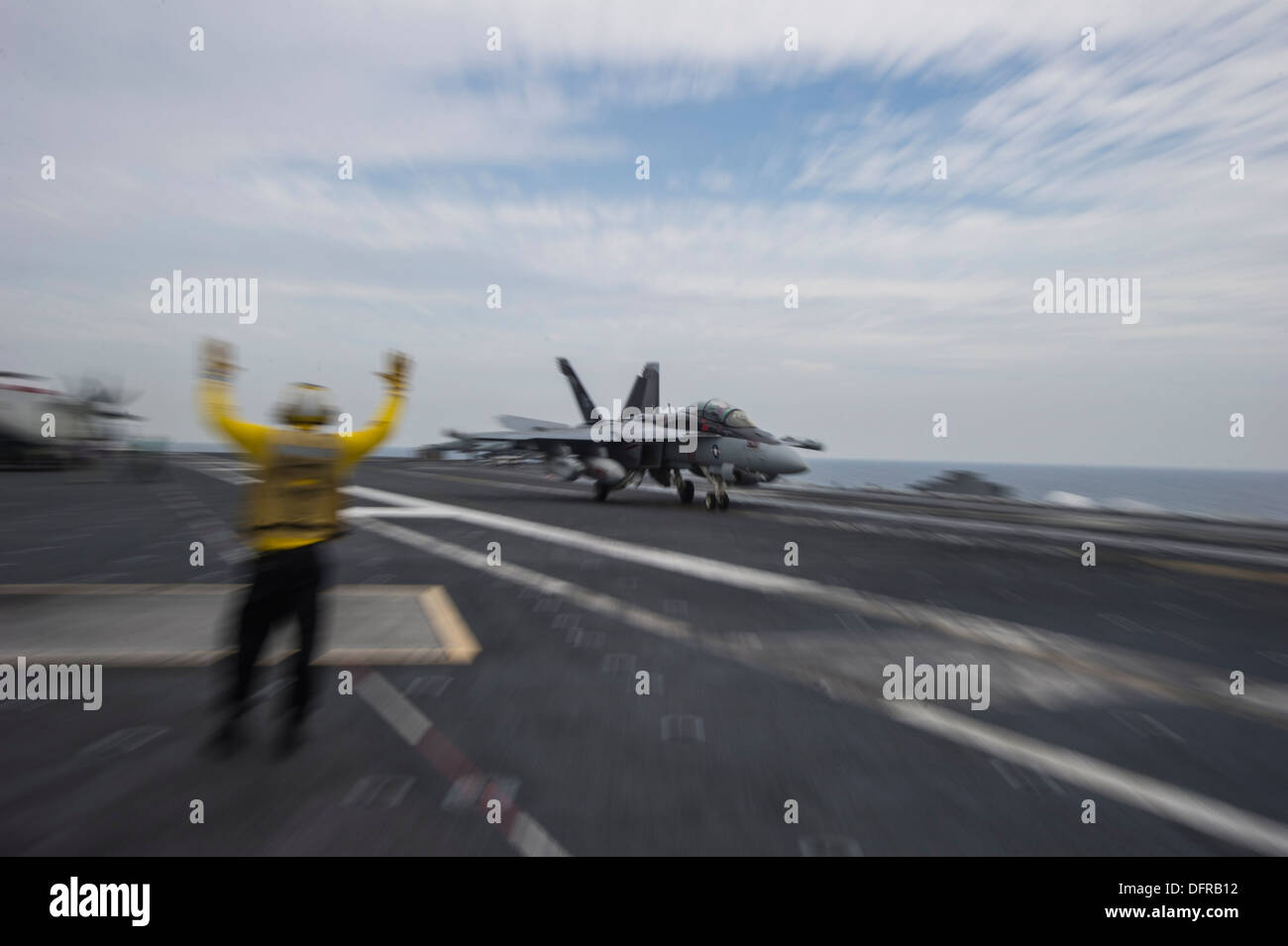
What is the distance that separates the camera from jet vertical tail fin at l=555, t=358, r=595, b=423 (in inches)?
Result: 1003

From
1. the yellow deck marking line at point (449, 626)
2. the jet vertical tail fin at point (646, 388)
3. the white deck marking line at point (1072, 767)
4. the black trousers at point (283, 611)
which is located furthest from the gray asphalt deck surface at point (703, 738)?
the jet vertical tail fin at point (646, 388)

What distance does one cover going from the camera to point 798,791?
3.38m

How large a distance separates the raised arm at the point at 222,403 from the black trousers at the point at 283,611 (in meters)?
0.58

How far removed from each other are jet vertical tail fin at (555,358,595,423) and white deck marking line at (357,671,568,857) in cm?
2091

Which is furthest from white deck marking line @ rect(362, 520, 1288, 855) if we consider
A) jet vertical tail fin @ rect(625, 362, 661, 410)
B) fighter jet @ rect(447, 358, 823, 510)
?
jet vertical tail fin @ rect(625, 362, 661, 410)

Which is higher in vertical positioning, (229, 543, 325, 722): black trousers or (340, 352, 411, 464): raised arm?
(340, 352, 411, 464): raised arm

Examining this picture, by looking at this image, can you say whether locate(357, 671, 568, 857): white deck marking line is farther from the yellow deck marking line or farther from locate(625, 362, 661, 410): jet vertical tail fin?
locate(625, 362, 661, 410): jet vertical tail fin

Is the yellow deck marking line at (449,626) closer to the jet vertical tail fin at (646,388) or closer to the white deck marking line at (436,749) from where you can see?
the white deck marking line at (436,749)

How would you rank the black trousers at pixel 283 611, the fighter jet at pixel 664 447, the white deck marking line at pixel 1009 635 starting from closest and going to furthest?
1. the black trousers at pixel 283 611
2. the white deck marking line at pixel 1009 635
3. the fighter jet at pixel 664 447

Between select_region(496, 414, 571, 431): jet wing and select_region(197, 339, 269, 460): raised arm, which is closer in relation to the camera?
select_region(197, 339, 269, 460): raised arm

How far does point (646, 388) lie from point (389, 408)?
20.4 meters

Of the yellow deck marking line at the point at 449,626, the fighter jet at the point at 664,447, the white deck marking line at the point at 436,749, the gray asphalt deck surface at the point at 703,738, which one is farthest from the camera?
the fighter jet at the point at 664,447

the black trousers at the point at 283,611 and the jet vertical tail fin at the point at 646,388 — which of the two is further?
the jet vertical tail fin at the point at 646,388

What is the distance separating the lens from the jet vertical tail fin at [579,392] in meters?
25.5
